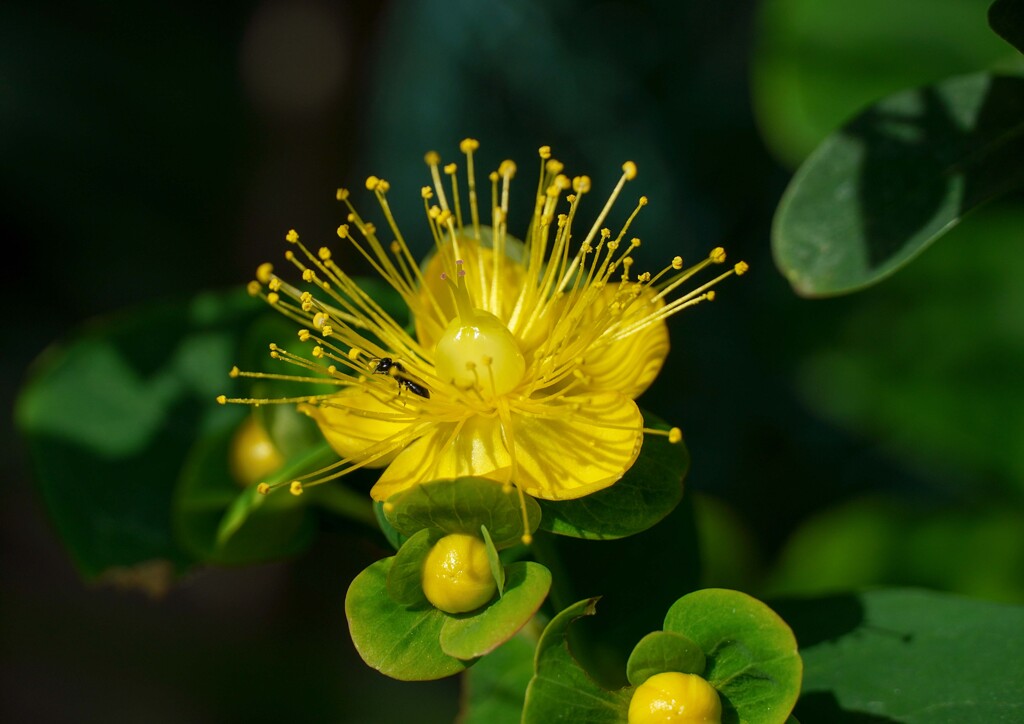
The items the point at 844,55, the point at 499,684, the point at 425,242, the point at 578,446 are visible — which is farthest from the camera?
the point at 425,242

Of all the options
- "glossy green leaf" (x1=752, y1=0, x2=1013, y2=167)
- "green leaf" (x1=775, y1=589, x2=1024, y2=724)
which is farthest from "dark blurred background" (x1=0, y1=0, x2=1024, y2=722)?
"green leaf" (x1=775, y1=589, x2=1024, y2=724)

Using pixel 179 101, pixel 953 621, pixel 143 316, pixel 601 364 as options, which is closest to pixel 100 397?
pixel 143 316

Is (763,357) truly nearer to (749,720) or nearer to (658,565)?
(658,565)

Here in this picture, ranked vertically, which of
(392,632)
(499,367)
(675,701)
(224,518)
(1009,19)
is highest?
(1009,19)

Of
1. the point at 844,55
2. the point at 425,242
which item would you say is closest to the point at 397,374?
the point at 844,55

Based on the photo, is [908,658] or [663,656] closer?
[663,656]

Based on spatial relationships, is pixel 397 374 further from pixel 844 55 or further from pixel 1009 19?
pixel 844 55

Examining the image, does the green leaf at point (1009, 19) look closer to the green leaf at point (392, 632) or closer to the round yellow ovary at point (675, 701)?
the round yellow ovary at point (675, 701)
